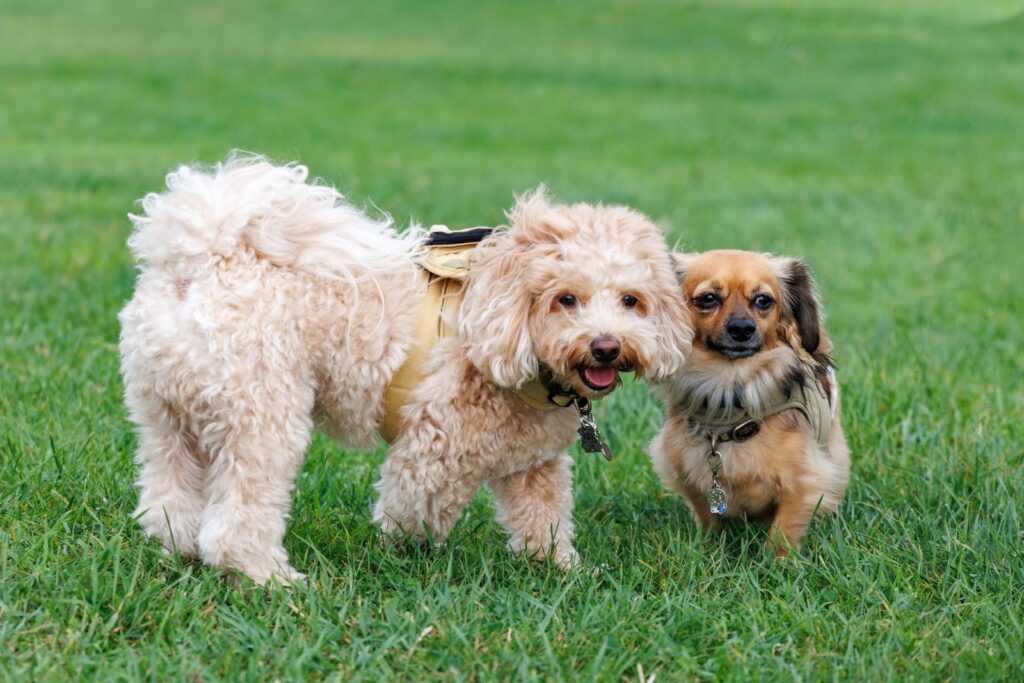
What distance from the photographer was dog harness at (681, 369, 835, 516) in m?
4.36

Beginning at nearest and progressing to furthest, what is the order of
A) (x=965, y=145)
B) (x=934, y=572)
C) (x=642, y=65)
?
(x=934, y=572) < (x=965, y=145) < (x=642, y=65)

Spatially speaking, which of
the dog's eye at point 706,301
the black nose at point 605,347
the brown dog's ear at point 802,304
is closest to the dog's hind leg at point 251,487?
the black nose at point 605,347

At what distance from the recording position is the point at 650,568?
4.02 m

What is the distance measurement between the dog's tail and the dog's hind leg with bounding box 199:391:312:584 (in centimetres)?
45

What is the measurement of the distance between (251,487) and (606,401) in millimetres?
2651

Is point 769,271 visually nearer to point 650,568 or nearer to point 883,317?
point 650,568

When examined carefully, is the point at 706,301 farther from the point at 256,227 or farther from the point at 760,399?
the point at 256,227

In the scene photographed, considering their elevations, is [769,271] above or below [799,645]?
above

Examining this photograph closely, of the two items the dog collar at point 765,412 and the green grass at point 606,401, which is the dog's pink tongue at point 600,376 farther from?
the dog collar at point 765,412

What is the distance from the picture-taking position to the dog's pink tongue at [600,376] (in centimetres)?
361

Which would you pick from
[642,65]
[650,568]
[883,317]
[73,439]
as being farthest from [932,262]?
[642,65]

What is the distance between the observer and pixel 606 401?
19.6 ft

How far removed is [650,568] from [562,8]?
27.1 metres

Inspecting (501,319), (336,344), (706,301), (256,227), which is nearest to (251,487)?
(336,344)
